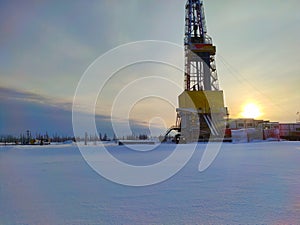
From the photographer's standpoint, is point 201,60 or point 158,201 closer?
point 158,201

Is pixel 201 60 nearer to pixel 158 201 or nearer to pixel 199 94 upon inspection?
pixel 199 94

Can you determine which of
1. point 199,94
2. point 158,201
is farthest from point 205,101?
point 158,201

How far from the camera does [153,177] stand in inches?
232

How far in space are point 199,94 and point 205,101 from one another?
0.98 metres

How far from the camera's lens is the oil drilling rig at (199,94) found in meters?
26.7

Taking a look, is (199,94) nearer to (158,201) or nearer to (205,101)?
(205,101)

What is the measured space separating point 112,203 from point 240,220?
1.72 metres

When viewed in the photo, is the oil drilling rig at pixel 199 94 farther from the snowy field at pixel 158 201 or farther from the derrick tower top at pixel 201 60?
the snowy field at pixel 158 201

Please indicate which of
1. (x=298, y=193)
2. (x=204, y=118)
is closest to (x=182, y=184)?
(x=298, y=193)

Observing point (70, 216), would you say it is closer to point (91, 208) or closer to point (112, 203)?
point (91, 208)

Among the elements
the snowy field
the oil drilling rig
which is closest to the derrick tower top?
the oil drilling rig

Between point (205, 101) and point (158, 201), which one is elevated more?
point (205, 101)

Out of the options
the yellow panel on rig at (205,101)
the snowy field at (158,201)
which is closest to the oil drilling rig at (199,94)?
the yellow panel on rig at (205,101)

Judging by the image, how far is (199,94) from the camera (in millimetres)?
27500
